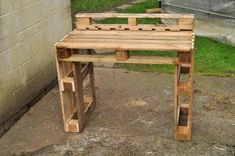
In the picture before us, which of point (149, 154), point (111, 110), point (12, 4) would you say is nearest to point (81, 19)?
point (12, 4)

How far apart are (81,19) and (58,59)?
91 centimetres

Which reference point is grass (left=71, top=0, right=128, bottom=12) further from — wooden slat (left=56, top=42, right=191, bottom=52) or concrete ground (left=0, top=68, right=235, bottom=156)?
wooden slat (left=56, top=42, right=191, bottom=52)

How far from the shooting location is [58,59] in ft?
15.8

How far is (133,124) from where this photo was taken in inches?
214

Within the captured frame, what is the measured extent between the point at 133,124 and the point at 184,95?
97 cm

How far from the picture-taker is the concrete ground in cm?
488

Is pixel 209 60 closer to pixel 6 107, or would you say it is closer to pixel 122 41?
Answer: pixel 122 41

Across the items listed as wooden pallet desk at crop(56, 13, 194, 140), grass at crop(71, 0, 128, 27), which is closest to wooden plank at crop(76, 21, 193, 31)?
wooden pallet desk at crop(56, 13, 194, 140)

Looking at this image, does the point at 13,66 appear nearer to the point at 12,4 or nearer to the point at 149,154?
the point at 12,4

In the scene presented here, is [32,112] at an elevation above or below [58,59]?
below

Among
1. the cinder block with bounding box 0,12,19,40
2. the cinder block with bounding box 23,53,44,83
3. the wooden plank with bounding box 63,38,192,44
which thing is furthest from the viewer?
the cinder block with bounding box 23,53,44,83

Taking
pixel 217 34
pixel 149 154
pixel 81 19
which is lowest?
pixel 149 154

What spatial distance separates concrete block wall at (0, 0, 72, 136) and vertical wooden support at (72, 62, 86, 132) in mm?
927

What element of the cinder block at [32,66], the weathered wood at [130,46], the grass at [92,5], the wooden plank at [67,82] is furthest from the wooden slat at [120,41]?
the grass at [92,5]
